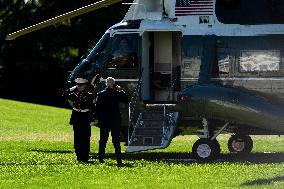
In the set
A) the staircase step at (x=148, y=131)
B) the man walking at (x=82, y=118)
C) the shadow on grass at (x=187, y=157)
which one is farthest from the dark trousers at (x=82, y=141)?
the shadow on grass at (x=187, y=157)

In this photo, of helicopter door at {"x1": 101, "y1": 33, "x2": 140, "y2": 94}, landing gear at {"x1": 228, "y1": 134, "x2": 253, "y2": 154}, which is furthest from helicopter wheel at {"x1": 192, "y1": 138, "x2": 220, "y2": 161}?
landing gear at {"x1": 228, "y1": 134, "x2": 253, "y2": 154}

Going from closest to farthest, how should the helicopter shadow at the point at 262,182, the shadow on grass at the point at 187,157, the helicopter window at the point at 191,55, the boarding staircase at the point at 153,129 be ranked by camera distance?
the helicopter shadow at the point at 262,182 < the boarding staircase at the point at 153,129 < the shadow on grass at the point at 187,157 < the helicopter window at the point at 191,55

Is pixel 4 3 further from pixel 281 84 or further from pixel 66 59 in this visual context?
pixel 281 84

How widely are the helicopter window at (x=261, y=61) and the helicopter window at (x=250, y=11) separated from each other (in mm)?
705

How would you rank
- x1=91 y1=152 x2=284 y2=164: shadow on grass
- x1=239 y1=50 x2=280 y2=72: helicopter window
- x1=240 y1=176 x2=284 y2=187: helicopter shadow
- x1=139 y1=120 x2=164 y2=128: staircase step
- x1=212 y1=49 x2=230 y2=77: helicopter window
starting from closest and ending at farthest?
x1=240 y1=176 x2=284 y2=187: helicopter shadow < x1=91 y1=152 x2=284 y2=164: shadow on grass < x1=139 y1=120 x2=164 y2=128: staircase step < x1=239 y1=50 x2=280 y2=72: helicopter window < x1=212 y1=49 x2=230 y2=77: helicopter window

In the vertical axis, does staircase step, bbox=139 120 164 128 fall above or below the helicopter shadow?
above

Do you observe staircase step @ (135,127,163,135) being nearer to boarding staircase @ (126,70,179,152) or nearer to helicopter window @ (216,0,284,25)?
boarding staircase @ (126,70,179,152)

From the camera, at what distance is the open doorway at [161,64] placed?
878 inches

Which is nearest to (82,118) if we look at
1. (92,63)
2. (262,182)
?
(92,63)

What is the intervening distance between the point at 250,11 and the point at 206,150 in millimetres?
3366

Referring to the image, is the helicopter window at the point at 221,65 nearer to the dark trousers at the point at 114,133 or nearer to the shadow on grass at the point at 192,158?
the shadow on grass at the point at 192,158

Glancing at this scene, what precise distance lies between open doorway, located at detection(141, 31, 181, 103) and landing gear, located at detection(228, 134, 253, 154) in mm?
2434

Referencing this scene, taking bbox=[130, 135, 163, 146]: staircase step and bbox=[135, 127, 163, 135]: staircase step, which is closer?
bbox=[130, 135, 163, 146]: staircase step

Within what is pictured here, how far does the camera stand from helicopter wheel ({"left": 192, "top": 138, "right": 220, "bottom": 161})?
806 inches
